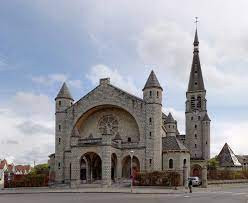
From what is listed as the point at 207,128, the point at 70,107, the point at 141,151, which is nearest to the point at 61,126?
the point at 70,107

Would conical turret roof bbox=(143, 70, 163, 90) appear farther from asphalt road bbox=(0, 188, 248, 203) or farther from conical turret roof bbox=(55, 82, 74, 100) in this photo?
asphalt road bbox=(0, 188, 248, 203)

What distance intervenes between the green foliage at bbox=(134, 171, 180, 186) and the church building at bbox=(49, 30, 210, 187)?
589 centimetres

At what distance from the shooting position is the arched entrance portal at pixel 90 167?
64.8 m

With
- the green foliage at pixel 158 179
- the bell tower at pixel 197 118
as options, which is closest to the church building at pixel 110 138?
the green foliage at pixel 158 179

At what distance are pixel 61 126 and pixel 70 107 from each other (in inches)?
133

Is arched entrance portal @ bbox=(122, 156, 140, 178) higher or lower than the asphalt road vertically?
higher

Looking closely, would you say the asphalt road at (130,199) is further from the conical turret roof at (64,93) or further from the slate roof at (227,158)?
the slate roof at (227,158)

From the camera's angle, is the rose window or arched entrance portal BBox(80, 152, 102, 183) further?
the rose window

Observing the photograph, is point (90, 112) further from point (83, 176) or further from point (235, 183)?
point (235, 183)

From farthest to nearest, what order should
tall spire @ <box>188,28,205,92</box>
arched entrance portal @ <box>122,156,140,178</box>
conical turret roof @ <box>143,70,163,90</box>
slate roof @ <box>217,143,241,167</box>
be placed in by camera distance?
1. tall spire @ <box>188,28,205,92</box>
2. slate roof @ <box>217,143,241,167</box>
3. arched entrance portal @ <box>122,156,140,178</box>
4. conical turret roof @ <box>143,70,163,90</box>

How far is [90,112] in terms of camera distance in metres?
68.6

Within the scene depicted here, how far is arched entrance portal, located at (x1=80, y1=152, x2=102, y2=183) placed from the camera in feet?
212

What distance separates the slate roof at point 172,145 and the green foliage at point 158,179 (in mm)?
10656

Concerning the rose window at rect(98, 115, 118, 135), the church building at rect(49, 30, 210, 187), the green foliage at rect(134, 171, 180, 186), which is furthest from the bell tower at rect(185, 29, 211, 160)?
the green foliage at rect(134, 171, 180, 186)
